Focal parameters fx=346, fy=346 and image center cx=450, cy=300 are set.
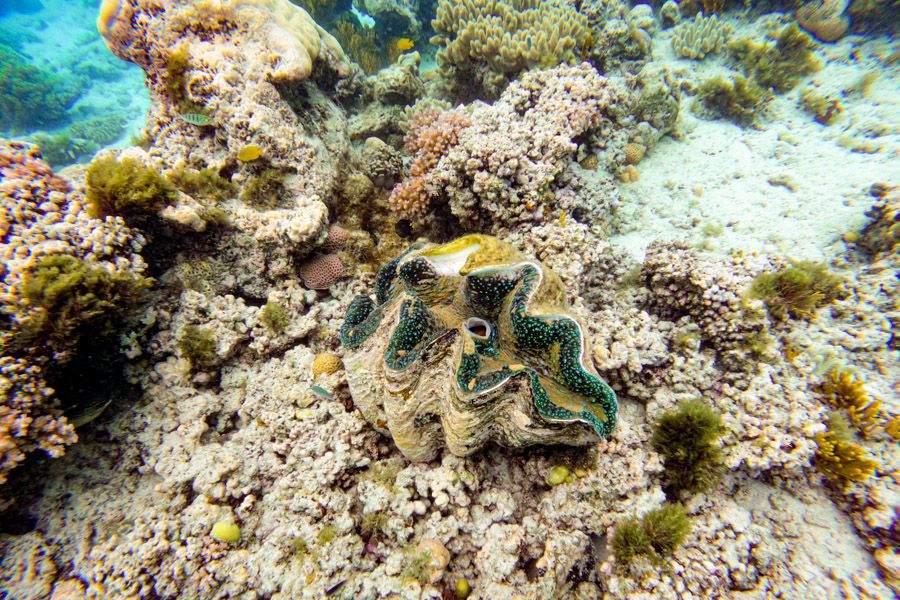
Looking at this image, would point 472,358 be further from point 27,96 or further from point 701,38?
point 27,96

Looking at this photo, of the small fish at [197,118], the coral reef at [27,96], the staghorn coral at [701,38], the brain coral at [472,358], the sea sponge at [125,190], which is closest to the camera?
the brain coral at [472,358]

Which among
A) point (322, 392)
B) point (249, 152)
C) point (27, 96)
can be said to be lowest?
point (322, 392)

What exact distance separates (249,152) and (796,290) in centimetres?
515

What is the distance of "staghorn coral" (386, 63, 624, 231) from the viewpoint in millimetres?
3283

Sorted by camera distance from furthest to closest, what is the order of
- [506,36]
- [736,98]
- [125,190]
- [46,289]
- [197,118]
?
[736,98]
[506,36]
[197,118]
[125,190]
[46,289]

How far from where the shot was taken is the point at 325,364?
300 cm

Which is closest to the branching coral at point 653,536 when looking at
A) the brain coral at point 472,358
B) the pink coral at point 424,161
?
the brain coral at point 472,358

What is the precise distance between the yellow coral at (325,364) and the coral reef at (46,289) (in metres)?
1.45

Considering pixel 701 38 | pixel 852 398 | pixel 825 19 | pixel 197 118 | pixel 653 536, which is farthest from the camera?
pixel 701 38

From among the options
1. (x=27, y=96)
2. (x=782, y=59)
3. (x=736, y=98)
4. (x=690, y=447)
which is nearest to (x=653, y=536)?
(x=690, y=447)

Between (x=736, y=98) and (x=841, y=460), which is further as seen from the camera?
(x=736, y=98)

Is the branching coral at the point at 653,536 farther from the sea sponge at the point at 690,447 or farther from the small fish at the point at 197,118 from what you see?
the small fish at the point at 197,118

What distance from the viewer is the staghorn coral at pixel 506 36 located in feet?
14.6

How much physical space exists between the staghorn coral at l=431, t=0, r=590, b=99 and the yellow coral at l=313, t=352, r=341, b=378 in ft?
14.3
